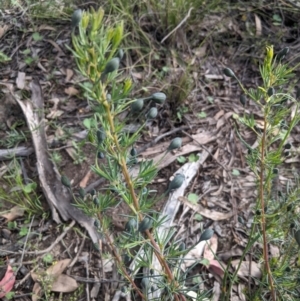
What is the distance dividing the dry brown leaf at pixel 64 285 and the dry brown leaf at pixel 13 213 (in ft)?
1.43

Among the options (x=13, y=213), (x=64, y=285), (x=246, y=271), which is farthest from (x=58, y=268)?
(x=246, y=271)

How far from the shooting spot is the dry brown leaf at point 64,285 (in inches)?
79.7

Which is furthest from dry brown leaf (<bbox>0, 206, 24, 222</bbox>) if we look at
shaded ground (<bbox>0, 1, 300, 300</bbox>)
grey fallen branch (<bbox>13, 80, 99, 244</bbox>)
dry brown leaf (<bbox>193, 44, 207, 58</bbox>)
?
dry brown leaf (<bbox>193, 44, 207, 58</bbox>)

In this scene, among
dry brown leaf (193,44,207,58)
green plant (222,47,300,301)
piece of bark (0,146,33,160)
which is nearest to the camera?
green plant (222,47,300,301)

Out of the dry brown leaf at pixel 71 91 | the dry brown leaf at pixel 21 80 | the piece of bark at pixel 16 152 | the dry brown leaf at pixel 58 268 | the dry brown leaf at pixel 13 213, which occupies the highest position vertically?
the dry brown leaf at pixel 21 80

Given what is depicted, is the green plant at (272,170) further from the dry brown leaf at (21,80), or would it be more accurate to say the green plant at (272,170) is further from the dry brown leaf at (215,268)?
the dry brown leaf at (21,80)

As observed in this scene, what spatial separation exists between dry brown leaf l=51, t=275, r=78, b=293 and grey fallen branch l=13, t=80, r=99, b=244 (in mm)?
208

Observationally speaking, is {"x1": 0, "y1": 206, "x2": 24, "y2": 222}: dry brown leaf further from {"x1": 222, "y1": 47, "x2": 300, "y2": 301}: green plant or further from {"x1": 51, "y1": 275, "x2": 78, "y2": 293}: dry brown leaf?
{"x1": 222, "y1": 47, "x2": 300, "y2": 301}: green plant

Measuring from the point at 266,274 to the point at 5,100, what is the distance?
6.39ft

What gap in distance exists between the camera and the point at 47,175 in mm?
2387

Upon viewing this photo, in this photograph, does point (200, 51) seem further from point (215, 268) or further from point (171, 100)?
point (215, 268)

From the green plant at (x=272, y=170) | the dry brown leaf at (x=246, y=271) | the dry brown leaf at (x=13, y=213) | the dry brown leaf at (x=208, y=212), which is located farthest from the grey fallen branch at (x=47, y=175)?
the green plant at (x=272, y=170)

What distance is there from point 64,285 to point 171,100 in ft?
4.05

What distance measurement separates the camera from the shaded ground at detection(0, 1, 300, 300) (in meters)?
2.21
